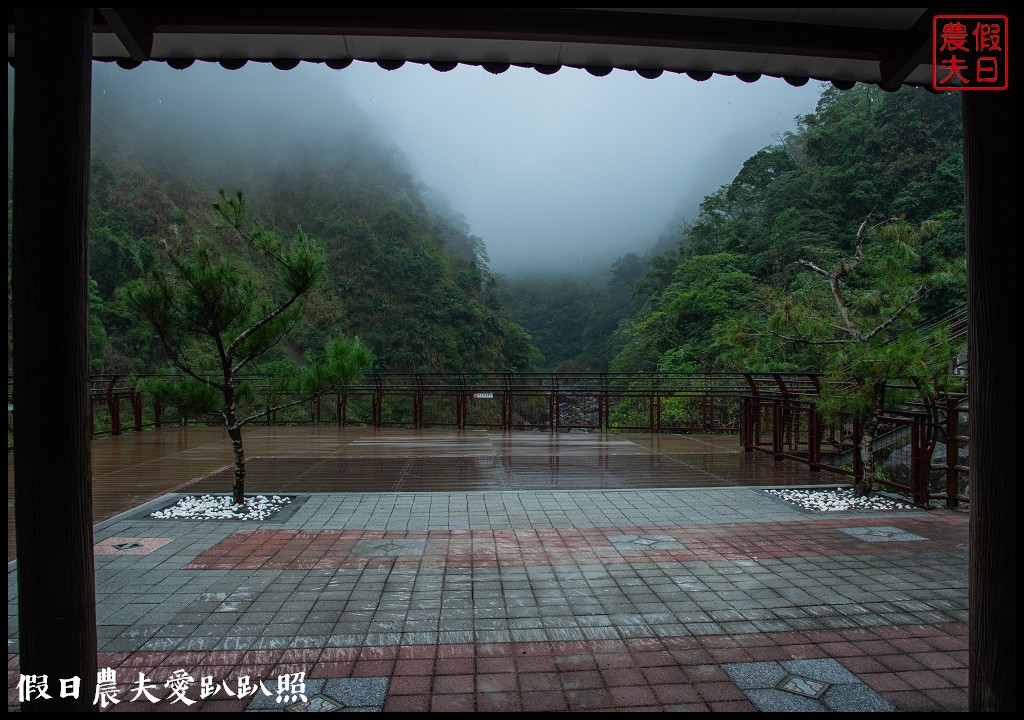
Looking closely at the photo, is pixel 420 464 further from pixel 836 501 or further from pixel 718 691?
pixel 718 691

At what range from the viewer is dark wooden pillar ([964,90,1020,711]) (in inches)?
63.2

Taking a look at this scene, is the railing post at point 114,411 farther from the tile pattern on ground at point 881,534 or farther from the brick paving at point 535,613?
the tile pattern on ground at point 881,534

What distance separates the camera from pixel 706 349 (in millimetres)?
19688

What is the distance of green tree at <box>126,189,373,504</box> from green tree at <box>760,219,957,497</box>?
413 centimetres

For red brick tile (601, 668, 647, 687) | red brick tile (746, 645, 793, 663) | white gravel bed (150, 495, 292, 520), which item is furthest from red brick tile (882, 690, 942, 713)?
white gravel bed (150, 495, 292, 520)

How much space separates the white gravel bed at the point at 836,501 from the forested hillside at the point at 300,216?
49.5ft

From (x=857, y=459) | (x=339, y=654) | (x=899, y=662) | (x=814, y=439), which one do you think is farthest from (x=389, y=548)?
(x=814, y=439)

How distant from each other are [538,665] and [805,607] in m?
1.46

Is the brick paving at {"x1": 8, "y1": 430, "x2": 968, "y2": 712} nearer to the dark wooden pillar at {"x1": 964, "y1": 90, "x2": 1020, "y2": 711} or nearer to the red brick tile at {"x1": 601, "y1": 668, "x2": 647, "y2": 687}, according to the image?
the red brick tile at {"x1": 601, "y1": 668, "x2": 647, "y2": 687}

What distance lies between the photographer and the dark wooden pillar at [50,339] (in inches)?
60.4

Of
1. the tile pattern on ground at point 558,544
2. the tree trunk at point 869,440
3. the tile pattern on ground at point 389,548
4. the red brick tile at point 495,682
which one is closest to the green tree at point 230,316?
the tile pattern on ground at point 558,544

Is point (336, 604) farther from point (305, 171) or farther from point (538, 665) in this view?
point (305, 171)

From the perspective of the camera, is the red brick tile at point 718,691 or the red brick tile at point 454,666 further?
the red brick tile at point 454,666

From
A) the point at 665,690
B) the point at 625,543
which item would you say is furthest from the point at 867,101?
the point at 665,690
